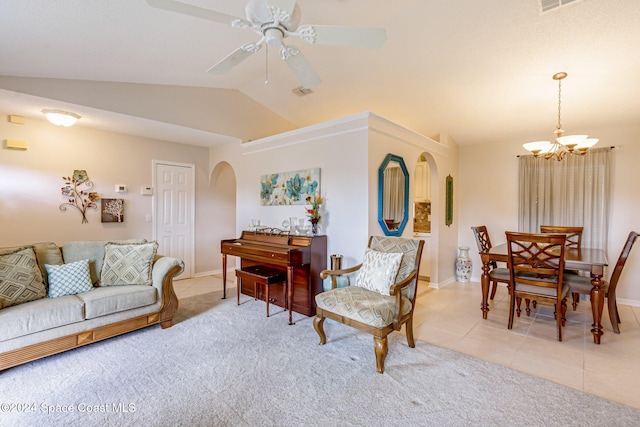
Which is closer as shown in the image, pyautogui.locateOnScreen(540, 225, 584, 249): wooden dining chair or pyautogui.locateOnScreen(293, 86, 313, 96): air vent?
pyautogui.locateOnScreen(540, 225, 584, 249): wooden dining chair

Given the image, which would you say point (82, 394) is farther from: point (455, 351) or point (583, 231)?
point (583, 231)

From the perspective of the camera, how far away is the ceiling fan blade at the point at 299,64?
1.97m

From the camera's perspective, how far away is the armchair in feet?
7.43

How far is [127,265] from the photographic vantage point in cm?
311

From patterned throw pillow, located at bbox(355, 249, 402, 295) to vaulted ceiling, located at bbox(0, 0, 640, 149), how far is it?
2.34 meters

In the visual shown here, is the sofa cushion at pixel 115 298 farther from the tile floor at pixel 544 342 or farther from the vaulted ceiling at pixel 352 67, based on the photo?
the tile floor at pixel 544 342

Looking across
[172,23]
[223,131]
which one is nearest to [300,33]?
[172,23]

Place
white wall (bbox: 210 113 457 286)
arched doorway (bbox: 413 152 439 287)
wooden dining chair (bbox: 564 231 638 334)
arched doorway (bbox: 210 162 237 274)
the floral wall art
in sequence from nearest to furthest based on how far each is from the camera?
wooden dining chair (bbox: 564 231 638 334) < white wall (bbox: 210 113 457 286) < the floral wall art < arched doorway (bbox: 413 152 439 287) < arched doorway (bbox: 210 162 237 274)

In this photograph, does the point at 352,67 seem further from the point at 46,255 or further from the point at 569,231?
the point at 46,255

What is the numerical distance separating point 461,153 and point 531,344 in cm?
368

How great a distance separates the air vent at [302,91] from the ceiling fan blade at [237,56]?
227 cm

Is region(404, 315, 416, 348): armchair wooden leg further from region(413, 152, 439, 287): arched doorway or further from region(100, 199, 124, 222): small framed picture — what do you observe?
region(100, 199, 124, 222): small framed picture

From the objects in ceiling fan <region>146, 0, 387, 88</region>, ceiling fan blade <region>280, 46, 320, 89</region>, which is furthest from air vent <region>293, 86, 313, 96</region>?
ceiling fan <region>146, 0, 387, 88</region>

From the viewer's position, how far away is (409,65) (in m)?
3.48
